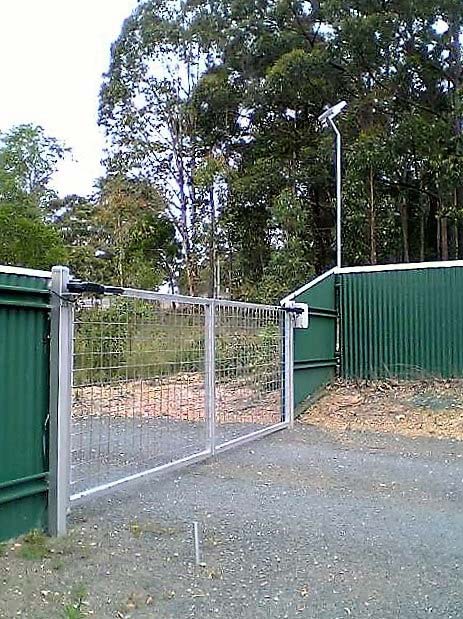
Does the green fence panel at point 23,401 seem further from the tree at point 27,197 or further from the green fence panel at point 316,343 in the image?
the tree at point 27,197

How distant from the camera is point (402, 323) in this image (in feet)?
30.2

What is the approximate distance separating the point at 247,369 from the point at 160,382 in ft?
6.10

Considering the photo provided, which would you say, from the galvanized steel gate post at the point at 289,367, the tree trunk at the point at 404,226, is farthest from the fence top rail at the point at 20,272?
Result: the tree trunk at the point at 404,226

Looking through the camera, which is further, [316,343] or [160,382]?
[316,343]

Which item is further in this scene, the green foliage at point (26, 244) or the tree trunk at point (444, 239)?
the green foliage at point (26, 244)

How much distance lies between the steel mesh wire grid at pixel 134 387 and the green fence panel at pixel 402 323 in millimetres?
4133

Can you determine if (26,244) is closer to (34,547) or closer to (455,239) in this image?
(455,239)

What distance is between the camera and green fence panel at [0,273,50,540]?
335 centimetres

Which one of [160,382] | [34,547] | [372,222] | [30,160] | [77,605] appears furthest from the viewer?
[30,160]

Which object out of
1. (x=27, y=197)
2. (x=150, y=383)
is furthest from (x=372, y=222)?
(x=27, y=197)

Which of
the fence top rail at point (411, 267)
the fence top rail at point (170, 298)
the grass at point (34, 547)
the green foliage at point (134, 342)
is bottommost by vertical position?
the grass at point (34, 547)

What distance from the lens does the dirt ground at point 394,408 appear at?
7680 millimetres

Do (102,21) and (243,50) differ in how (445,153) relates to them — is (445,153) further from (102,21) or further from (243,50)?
(102,21)

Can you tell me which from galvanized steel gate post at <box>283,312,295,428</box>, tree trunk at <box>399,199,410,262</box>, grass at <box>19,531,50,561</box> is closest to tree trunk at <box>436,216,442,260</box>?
tree trunk at <box>399,199,410,262</box>
